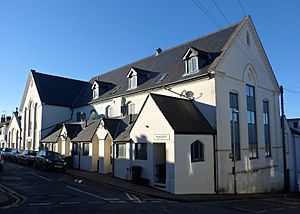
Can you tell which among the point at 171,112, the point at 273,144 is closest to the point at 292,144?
the point at 273,144

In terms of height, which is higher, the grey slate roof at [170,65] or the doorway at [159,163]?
the grey slate roof at [170,65]

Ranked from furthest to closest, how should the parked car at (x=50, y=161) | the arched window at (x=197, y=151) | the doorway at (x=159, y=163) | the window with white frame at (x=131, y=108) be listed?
1. the window with white frame at (x=131, y=108)
2. the parked car at (x=50, y=161)
3. the doorway at (x=159, y=163)
4. the arched window at (x=197, y=151)

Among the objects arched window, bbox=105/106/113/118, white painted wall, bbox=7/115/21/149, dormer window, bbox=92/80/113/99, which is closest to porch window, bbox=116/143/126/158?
arched window, bbox=105/106/113/118

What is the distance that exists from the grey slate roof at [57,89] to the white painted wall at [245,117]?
23618 mm

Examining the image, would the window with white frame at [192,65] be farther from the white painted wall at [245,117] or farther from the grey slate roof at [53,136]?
the grey slate roof at [53,136]

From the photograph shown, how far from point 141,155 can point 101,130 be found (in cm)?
643

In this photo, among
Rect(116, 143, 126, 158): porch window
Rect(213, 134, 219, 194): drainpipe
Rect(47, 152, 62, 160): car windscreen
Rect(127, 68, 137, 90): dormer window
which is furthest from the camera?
Rect(127, 68, 137, 90): dormer window

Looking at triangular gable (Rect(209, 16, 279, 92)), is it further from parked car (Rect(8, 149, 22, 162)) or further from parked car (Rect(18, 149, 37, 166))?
parked car (Rect(8, 149, 22, 162))

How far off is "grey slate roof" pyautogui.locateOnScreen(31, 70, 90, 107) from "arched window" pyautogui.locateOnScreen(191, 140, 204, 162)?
944 inches

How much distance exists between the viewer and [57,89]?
40.2 metres

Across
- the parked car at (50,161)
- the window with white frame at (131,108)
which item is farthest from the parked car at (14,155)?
the window with white frame at (131,108)

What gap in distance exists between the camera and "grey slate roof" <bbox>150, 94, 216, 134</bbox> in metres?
18.9

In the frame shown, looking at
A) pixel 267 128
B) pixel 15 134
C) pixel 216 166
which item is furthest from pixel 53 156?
pixel 15 134

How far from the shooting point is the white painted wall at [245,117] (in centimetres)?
2103
